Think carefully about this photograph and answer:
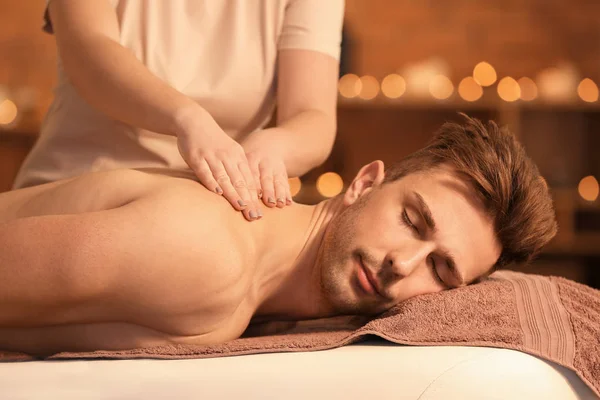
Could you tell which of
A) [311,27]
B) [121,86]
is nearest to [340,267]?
[121,86]

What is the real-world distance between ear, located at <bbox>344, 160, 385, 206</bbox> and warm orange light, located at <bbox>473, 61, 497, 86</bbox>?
11.0ft

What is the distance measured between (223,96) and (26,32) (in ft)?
10.1

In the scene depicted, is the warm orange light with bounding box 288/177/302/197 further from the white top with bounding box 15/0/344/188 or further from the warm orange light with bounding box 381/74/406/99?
the white top with bounding box 15/0/344/188

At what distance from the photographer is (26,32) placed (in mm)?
4527

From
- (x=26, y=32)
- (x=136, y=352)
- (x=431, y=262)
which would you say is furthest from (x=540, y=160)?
(x=136, y=352)

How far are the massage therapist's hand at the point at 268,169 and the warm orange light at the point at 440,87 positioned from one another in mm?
3001

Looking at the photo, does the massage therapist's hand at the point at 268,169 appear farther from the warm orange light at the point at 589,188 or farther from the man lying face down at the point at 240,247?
the warm orange light at the point at 589,188

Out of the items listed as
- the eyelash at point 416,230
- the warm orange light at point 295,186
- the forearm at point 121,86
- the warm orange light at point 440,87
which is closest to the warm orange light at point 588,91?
the warm orange light at point 440,87

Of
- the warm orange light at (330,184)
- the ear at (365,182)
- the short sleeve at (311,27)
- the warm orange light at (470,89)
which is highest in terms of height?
the short sleeve at (311,27)

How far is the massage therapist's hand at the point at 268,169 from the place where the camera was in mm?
1524

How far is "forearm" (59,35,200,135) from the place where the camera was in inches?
59.6

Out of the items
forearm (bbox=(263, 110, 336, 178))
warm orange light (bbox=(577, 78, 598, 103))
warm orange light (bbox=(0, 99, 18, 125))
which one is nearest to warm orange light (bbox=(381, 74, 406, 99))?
warm orange light (bbox=(577, 78, 598, 103))

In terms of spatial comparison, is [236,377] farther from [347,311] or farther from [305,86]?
[305,86]

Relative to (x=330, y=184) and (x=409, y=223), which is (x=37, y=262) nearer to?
(x=409, y=223)
